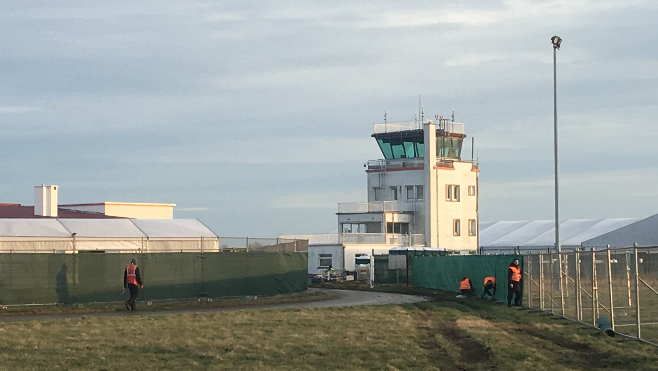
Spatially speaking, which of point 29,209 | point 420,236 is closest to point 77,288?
point 29,209

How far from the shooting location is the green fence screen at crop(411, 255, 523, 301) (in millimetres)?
32969

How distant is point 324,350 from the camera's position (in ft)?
55.2

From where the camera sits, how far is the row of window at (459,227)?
74794 mm

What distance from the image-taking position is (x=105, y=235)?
40.2 metres

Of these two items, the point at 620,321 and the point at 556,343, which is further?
the point at 620,321

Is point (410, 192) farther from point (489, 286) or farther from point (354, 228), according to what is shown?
point (489, 286)

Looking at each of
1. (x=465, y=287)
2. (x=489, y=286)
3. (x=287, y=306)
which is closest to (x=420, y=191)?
(x=465, y=287)

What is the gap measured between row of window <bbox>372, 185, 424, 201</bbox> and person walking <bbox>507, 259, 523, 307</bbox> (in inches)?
1743

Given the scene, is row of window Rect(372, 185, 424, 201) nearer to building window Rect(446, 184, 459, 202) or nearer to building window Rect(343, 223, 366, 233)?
building window Rect(446, 184, 459, 202)

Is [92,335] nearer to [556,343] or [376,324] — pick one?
[376,324]

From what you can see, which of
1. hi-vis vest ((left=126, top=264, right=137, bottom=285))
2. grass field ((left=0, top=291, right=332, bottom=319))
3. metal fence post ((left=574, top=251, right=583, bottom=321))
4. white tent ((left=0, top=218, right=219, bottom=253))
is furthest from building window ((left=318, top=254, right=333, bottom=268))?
metal fence post ((left=574, top=251, right=583, bottom=321))

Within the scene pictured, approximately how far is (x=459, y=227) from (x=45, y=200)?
121 feet

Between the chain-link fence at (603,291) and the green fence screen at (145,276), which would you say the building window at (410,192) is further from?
the chain-link fence at (603,291)

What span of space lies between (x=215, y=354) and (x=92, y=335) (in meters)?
4.60
